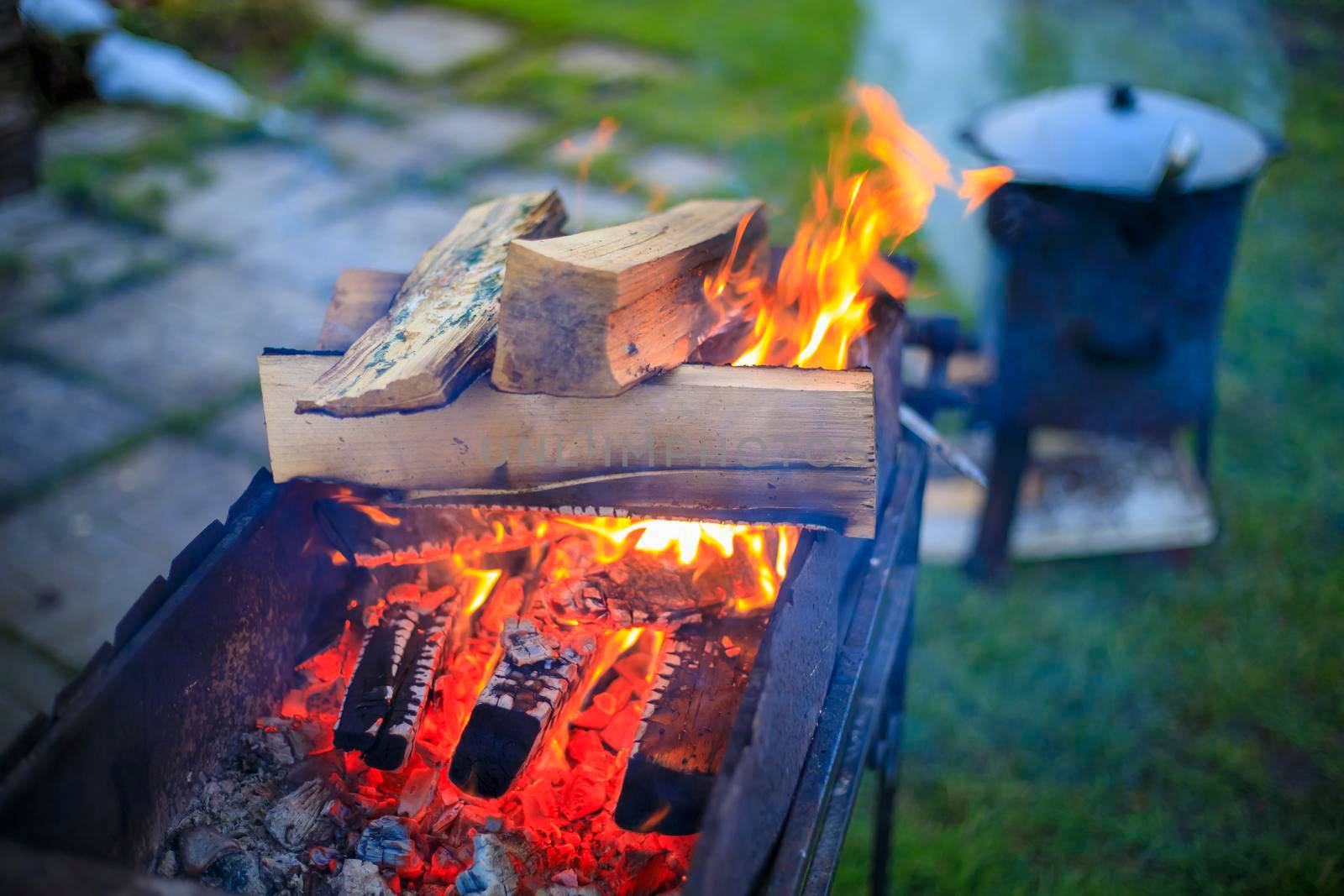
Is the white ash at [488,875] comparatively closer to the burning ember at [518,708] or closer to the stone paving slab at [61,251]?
the burning ember at [518,708]

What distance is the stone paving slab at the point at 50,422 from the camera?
3.46 m

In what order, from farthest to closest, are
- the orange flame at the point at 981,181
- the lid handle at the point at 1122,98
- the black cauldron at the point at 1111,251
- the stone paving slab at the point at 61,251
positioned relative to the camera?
the stone paving slab at the point at 61,251
the lid handle at the point at 1122,98
the black cauldron at the point at 1111,251
the orange flame at the point at 981,181

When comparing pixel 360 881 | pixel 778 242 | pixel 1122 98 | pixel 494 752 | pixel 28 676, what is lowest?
pixel 28 676

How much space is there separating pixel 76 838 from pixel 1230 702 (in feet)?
9.16

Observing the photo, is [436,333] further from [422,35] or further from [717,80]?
[422,35]

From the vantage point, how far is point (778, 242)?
4699 millimetres

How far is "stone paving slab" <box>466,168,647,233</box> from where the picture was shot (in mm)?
4879

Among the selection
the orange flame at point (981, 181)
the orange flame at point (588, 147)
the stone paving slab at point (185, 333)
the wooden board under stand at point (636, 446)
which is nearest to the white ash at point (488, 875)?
the wooden board under stand at point (636, 446)

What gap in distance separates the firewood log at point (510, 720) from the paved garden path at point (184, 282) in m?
1.80

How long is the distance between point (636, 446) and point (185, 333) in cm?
339

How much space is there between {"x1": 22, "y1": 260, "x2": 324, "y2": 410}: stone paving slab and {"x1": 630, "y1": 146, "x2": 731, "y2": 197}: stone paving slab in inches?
71.3

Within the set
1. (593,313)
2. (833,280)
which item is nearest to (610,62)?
(833,280)

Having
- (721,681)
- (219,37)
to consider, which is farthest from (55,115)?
(721,681)

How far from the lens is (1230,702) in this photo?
279 centimetres
